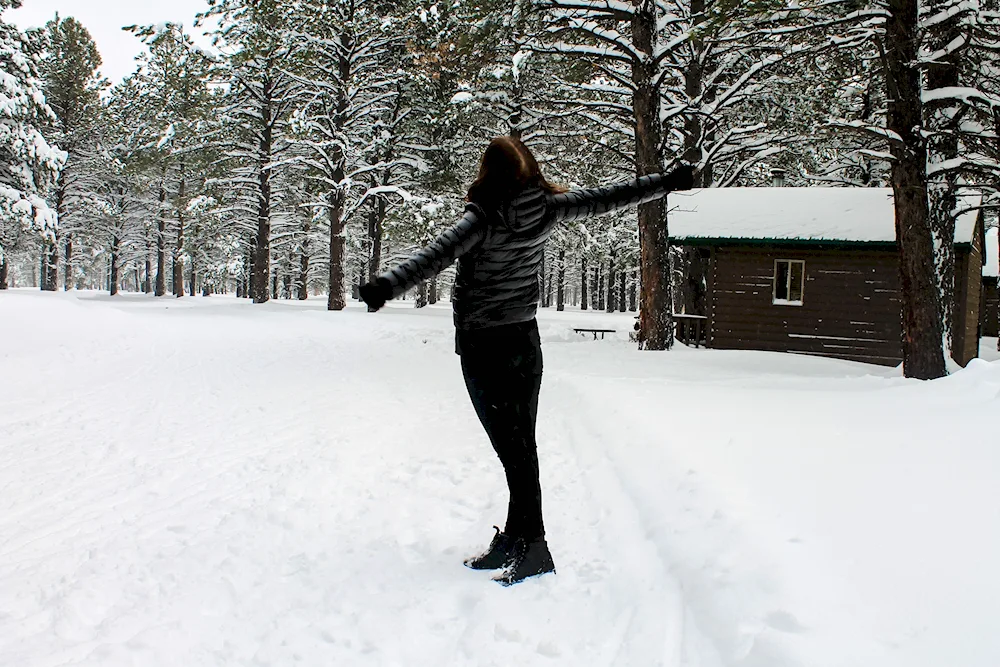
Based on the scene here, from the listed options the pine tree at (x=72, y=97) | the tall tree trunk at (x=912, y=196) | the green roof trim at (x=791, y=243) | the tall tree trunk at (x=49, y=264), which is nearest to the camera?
the tall tree trunk at (x=912, y=196)

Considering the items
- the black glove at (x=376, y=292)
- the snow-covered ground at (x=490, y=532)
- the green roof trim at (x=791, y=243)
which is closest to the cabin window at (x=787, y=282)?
the green roof trim at (x=791, y=243)

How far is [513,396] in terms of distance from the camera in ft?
10.6

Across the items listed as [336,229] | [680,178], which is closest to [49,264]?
[336,229]

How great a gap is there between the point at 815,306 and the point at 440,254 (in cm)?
1661

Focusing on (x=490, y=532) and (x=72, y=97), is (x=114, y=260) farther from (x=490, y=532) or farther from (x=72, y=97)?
(x=490, y=532)

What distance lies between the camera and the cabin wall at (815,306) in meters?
16.7

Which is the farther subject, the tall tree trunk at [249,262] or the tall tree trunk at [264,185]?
the tall tree trunk at [249,262]

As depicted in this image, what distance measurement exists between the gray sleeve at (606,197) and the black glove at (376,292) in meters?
1.02

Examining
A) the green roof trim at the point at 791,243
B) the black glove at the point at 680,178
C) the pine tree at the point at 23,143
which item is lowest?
the black glove at the point at 680,178

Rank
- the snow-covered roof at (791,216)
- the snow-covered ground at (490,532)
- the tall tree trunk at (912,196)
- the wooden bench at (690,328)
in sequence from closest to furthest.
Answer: the snow-covered ground at (490,532) < the tall tree trunk at (912,196) < the snow-covered roof at (791,216) < the wooden bench at (690,328)

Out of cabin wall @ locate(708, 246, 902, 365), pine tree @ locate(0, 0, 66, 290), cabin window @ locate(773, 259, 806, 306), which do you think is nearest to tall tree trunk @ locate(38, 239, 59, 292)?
pine tree @ locate(0, 0, 66, 290)

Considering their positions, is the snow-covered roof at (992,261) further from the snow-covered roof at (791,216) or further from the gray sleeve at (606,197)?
the gray sleeve at (606,197)

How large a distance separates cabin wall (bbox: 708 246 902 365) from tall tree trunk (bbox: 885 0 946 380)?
21.1 feet

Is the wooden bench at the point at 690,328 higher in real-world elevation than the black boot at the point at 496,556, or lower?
higher
